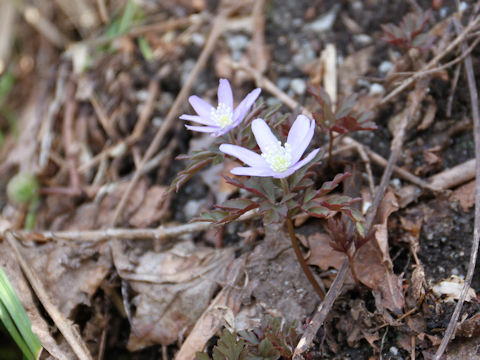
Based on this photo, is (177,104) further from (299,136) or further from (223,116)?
(299,136)

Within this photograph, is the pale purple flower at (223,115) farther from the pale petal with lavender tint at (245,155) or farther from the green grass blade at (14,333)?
the green grass blade at (14,333)

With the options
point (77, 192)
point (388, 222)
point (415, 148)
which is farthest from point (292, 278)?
point (77, 192)

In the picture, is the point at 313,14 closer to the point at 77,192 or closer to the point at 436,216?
the point at 436,216

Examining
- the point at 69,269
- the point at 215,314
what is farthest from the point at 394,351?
the point at 69,269

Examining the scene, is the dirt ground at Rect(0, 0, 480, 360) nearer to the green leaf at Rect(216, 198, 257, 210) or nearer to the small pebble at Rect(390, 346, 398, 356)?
the small pebble at Rect(390, 346, 398, 356)

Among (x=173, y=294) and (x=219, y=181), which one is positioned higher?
(x=219, y=181)
